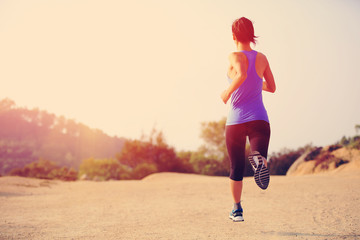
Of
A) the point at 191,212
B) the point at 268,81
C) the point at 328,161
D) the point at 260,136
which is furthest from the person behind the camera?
the point at 328,161

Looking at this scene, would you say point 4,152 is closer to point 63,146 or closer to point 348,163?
point 63,146

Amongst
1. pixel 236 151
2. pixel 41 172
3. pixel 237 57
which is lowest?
pixel 41 172

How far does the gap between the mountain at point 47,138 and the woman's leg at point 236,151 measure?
29.0m

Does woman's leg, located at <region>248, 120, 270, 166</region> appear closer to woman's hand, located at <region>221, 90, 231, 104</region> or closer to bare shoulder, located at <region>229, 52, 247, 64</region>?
woman's hand, located at <region>221, 90, 231, 104</region>

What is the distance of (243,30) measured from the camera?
12.4 feet

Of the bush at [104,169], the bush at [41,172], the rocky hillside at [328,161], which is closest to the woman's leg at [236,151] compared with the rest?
the rocky hillside at [328,161]

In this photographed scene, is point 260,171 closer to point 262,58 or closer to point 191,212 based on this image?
point 262,58

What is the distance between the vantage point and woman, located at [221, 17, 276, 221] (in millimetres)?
3664

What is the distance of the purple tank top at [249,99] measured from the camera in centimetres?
371

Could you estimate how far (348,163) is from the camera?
43.8 ft

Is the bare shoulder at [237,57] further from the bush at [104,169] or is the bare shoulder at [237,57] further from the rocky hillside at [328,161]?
the bush at [104,169]

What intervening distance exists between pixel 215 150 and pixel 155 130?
5.29 metres

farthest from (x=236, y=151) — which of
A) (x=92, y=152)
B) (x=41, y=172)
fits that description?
(x=92, y=152)

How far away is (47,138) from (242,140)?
→ 113 ft
